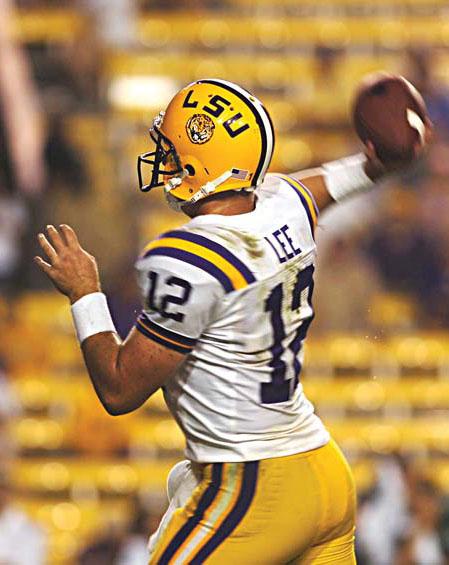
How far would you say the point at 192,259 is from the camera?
2848 mm

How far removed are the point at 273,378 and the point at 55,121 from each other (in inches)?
208

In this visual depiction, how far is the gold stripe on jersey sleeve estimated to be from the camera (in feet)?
9.38

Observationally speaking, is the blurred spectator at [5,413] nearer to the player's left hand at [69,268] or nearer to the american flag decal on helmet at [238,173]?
the player's left hand at [69,268]

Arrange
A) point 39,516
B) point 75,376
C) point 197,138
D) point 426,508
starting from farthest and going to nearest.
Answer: point 75,376, point 39,516, point 426,508, point 197,138

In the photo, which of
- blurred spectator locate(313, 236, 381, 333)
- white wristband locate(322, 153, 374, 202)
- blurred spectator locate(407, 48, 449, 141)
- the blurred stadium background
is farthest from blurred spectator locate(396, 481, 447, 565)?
blurred spectator locate(407, 48, 449, 141)

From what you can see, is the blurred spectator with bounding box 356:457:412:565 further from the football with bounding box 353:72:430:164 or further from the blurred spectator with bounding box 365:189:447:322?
the football with bounding box 353:72:430:164

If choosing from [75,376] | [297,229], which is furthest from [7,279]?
[297,229]

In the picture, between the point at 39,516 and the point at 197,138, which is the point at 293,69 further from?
the point at 197,138

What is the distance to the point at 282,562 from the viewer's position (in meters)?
3.02

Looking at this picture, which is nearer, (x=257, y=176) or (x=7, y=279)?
(x=257, y=176)

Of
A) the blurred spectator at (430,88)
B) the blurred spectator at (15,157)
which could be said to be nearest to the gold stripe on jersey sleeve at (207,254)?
the blurred spectator at (15,157)

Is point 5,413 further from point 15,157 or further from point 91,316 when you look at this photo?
point 91,316

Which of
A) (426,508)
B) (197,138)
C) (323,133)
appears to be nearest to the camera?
(197,138)

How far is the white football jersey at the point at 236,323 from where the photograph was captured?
286 centimetres
